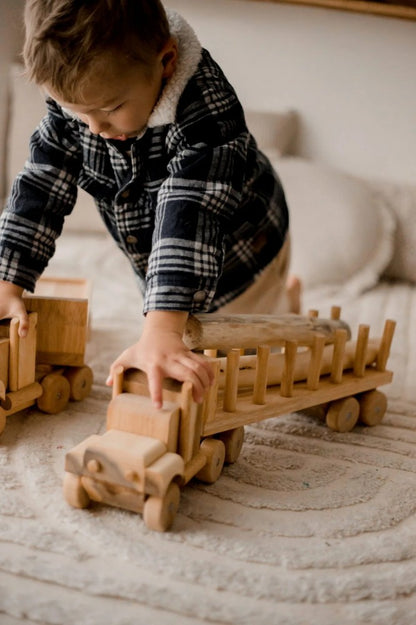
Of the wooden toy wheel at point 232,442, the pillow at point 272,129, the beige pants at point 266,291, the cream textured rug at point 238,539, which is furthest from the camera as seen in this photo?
the pillow at point 272,129

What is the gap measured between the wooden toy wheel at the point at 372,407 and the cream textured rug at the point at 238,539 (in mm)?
16

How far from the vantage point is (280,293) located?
1065 millimetres

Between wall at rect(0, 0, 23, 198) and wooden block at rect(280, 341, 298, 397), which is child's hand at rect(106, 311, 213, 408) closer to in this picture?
wooden block at rect(280, 341, 298, 397)

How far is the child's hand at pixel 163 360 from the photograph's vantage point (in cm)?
60

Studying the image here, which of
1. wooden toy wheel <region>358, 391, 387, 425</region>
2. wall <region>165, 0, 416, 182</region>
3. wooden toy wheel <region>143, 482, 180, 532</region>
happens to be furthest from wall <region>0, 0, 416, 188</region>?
wooden toy wheel <region>143, 482, 180, 532</region>

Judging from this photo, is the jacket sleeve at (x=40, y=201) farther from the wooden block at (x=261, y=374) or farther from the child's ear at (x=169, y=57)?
the wooden block at (x=261, y=374)

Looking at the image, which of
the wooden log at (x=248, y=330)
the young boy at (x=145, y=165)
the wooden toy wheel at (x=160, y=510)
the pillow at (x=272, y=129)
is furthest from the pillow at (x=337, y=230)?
the wooden toy wheel at (x=160, y=510)

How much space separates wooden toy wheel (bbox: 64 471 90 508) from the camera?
22.7 inches

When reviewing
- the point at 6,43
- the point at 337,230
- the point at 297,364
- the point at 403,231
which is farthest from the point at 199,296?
the point at 6,43

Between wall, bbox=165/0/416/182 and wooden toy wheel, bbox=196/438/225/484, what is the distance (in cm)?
118

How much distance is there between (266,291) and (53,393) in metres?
0.40

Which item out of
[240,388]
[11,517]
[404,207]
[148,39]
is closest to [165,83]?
[148,39]

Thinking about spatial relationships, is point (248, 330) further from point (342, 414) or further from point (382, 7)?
point (382, 7)

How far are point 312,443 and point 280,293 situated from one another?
1.14 feet
